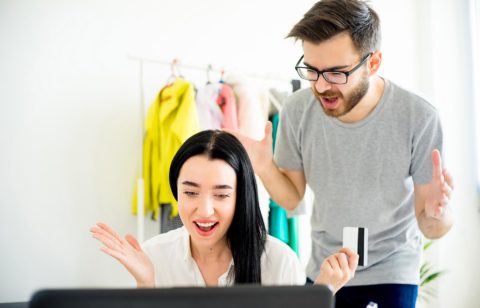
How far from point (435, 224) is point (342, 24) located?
64cm

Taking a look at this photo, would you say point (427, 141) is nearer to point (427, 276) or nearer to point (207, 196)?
point (207, 196)

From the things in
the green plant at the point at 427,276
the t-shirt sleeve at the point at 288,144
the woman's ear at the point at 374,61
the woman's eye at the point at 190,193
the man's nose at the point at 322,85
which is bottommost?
the green plant at the point at 427,276

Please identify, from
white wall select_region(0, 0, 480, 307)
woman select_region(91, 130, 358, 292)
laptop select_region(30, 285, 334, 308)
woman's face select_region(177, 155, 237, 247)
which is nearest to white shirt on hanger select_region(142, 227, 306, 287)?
woman select_region(91, 130, 358, 292)

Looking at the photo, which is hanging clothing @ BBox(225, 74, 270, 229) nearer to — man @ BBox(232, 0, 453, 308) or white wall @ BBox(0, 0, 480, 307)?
white wall @ BBox(0, 0, 480, 307)

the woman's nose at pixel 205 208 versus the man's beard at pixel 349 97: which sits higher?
the man's beard at pixel 349 97

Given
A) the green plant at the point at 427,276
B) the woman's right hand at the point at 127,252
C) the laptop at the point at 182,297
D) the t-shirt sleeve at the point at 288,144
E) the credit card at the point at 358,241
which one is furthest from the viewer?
the green plant at the point at 427,276

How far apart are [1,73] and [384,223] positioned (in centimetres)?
191

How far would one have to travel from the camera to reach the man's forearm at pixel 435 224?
1373 millimetres

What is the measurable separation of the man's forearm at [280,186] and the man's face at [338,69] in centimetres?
30

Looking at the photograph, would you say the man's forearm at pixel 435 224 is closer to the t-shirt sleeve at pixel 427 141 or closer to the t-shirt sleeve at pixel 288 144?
the t-shirt sleeve at pixel 427 141

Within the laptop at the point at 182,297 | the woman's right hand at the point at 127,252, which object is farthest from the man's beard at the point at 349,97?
the laptop at the point at 182,297

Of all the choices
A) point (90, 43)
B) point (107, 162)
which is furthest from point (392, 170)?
point (90, 43)

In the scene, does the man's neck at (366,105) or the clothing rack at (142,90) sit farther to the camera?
the clothing rack at (142,90)

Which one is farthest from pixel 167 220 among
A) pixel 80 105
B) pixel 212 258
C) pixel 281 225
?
pixel 212 258
